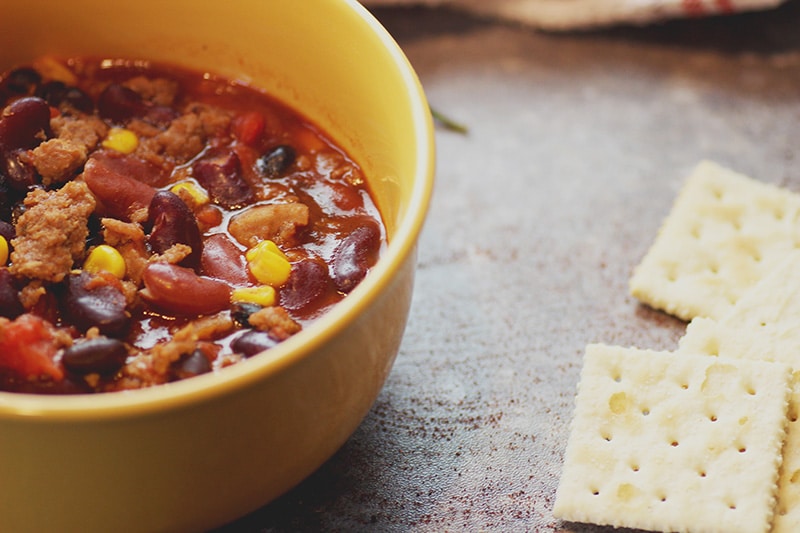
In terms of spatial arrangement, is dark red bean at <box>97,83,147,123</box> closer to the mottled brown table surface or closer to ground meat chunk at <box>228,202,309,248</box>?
ground meat chunk at <box>228,202,309,248</box>

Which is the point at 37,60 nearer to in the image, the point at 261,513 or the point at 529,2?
the point at 261,513

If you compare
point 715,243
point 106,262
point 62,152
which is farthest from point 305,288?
point 715,243

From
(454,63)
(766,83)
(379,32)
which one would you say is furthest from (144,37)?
(766,83)

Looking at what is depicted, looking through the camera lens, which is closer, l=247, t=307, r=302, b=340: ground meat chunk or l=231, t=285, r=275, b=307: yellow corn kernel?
l=247, t=307, r=302, b=340: ground meat chunk

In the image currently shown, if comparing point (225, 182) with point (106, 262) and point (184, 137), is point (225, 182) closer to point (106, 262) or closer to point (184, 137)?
point (184, 137)

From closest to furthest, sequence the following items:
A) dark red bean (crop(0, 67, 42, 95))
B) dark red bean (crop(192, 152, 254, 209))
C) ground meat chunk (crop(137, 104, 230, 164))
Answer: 1. dark red bean (crop(192, 152, 254, 209))
2. ground meat chunk (crop(137, 104, 230, 164))
3. dark red bean (crop(0, 67, 42, 95))

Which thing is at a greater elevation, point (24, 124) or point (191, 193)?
Answer: point (24, 124)

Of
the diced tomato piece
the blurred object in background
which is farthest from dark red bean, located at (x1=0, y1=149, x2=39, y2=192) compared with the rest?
the blurred object in background
